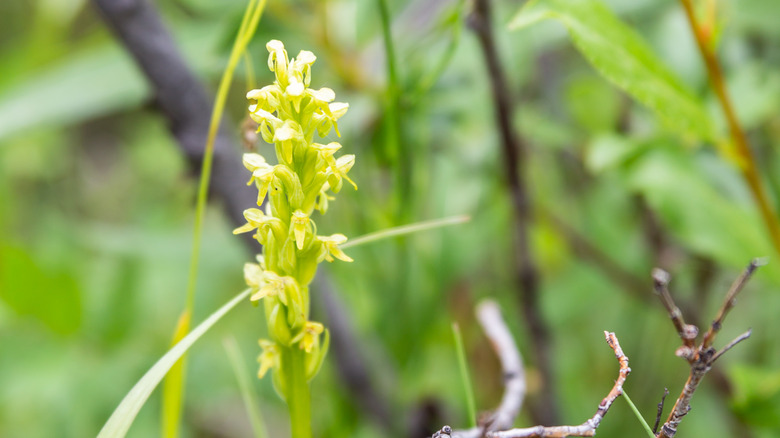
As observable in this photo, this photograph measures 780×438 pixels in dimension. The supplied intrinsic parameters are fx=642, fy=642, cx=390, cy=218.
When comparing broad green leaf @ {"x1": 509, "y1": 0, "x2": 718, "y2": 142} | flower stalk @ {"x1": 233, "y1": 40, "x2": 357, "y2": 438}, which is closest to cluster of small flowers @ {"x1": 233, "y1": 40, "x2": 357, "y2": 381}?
flower stalk @ {"x1": 233, "y1": 40, "x2": 357, "y2": 438}

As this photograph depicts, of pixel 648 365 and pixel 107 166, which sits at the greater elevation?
pixel 107 166

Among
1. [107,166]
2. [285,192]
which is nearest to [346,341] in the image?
[285,192]

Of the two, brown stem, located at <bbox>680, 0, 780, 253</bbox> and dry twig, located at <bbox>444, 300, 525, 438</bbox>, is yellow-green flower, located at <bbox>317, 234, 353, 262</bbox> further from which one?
brown stem, located at <bbox>680, 0, 780, 253</bbox>

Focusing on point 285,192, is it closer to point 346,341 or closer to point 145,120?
point 346,341

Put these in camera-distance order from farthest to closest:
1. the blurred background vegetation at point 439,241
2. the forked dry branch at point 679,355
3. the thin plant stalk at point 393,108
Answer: the blurred background vegetation at point 439,241
the thin plant stalk at point 393,108
the forked dry branch at point 679,355

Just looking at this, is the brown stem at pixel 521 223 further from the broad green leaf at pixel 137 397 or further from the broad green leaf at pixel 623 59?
the broad green leaf at pixel 137 397


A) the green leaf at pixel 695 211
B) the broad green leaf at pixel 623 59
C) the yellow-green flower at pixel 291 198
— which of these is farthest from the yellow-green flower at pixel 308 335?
the green leaf at pixel 695 211
